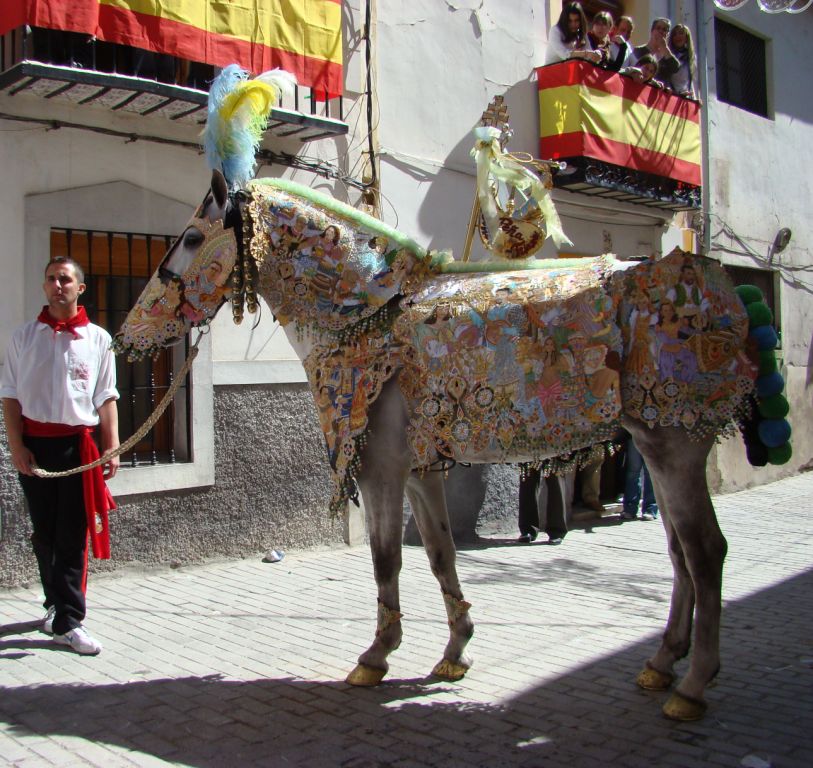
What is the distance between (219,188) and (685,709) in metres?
3.12

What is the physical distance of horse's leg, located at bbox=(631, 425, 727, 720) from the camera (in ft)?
12.4

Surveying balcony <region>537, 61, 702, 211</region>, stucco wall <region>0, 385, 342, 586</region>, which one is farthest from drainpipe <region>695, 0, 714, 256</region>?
stucco wall <region>0, 385, 342, 586</region>

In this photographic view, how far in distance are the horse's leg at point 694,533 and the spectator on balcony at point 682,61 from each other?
8.25 metres

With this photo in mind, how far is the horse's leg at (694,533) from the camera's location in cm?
378

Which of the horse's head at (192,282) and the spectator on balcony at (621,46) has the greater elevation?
the spectator on balcony at (621,46)

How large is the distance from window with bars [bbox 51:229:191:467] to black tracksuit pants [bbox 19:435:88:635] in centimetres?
183

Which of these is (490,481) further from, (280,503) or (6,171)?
(6,171)

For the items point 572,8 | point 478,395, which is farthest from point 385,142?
point 478,395

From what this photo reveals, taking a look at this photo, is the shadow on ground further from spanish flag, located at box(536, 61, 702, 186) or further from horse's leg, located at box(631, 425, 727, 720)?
spanish flag, located at box(536, 61, 702, 186)

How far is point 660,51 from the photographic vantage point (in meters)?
10.7

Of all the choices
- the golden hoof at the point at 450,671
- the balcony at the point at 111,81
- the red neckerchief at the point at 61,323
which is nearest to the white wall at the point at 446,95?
the balcony at the point at 111,81

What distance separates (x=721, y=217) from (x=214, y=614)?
8998mm

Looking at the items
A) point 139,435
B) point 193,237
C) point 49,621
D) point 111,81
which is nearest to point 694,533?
point 193,237

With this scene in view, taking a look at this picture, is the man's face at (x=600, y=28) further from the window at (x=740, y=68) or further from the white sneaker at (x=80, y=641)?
the white sneaker at (x=80, y=641)
